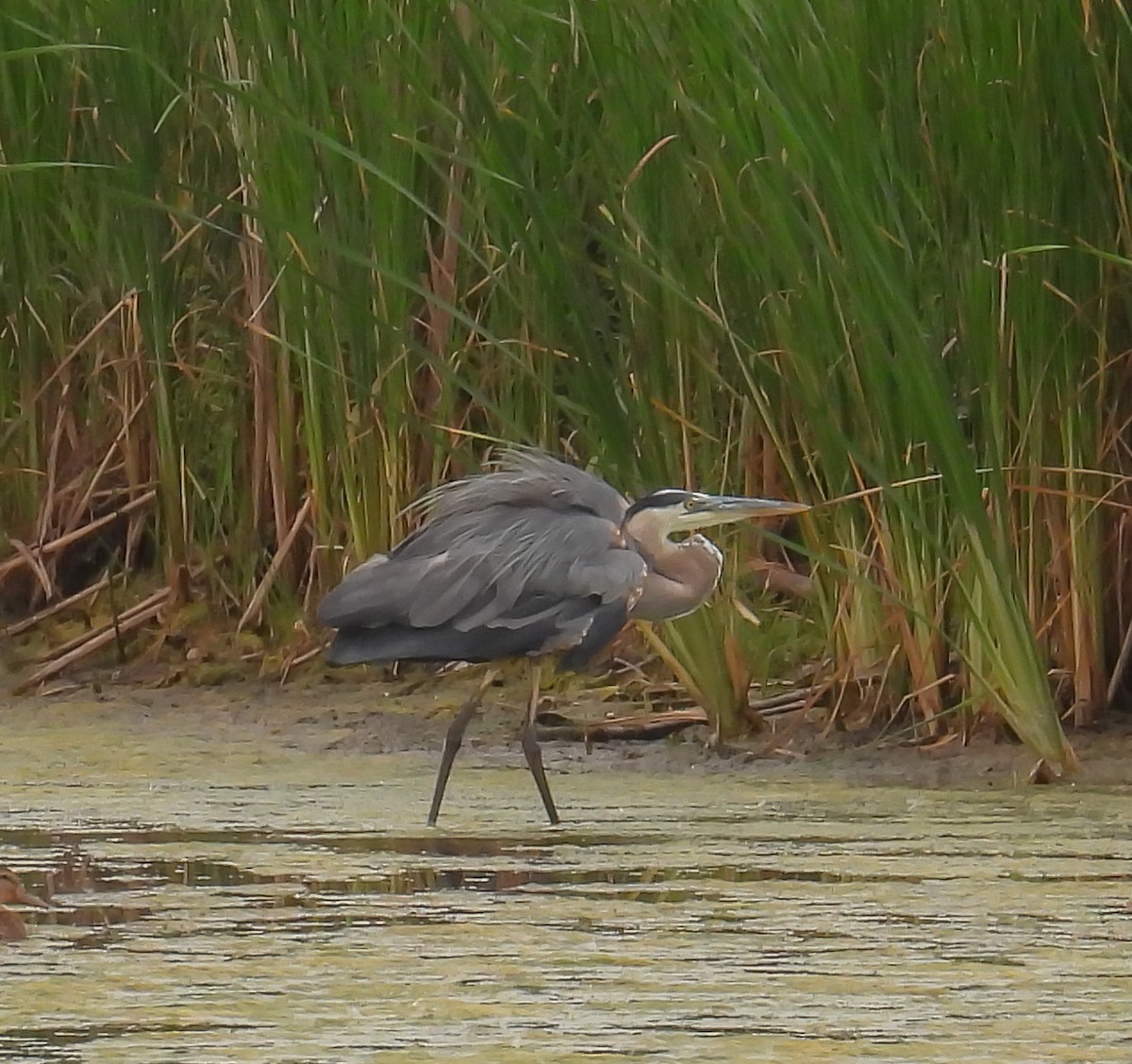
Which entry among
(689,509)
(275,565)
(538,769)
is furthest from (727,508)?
(275,565)

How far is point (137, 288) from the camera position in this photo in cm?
511

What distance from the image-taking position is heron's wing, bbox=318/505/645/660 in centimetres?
390

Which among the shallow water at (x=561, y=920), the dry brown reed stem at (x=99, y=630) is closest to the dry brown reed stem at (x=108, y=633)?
the dry brown reed stem at (x=99, y=630)

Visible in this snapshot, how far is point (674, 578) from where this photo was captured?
4023 millimetres

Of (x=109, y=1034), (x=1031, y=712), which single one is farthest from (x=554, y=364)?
(x=109, y=1034)

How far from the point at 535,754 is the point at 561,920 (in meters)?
0.91

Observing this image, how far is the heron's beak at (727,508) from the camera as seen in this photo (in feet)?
12.9

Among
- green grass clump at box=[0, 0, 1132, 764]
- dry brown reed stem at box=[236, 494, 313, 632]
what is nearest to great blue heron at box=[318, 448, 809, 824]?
green grass clump at box=[0, 0, 1132, 764]

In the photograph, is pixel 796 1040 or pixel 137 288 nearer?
pixel 796 1040

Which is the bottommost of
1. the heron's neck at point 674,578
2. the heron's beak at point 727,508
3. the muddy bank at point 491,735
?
the muddy bank at point 491,735

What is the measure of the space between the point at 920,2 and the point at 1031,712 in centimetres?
99

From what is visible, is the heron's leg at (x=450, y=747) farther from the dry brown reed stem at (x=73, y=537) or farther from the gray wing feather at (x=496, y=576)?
the dry brown reed stem at (x=73, y=537)

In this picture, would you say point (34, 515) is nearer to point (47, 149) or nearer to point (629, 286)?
point (47, 149)

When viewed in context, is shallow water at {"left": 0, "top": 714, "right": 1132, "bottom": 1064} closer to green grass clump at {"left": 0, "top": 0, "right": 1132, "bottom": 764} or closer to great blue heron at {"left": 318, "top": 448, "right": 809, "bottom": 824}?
great blue heron at {"left": 318, "top": 448, "right": 809, "bottom": 824}
